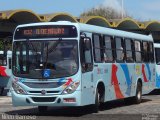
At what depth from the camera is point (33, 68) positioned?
1633 centimetres

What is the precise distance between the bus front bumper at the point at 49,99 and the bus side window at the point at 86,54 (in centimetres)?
93

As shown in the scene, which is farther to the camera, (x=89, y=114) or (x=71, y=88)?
(x=89, y=114)

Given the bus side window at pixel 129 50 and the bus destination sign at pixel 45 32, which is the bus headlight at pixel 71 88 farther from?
the bus side window at pixel 129 50

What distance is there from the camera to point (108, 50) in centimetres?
1850

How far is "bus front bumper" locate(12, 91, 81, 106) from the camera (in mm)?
15859

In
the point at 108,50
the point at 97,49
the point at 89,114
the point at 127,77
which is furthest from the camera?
the point at 127,77

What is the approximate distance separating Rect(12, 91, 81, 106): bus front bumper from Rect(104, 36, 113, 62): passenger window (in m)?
2.78

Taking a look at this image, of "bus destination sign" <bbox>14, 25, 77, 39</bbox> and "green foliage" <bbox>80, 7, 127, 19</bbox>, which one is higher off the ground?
"green foliage" <bbox>80, 7, 127, 19</bbox>

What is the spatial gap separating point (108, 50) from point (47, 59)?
3042 millimetres

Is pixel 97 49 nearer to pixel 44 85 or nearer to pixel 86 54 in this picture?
pixel 86 54

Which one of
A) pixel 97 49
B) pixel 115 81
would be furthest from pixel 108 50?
pixel 115 81

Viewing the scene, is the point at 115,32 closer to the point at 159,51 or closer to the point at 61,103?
the point at 61,103

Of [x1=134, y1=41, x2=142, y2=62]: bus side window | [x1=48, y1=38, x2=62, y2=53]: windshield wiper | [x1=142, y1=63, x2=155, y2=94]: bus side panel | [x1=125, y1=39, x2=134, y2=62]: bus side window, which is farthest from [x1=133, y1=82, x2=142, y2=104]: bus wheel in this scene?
[x1=48, y1=38, x2=62, y2=53]: windshield wiper

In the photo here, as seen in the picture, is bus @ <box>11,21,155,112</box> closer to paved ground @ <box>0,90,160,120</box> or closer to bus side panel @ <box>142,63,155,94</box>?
paved ground @ <box>0,90,160,120</box>
